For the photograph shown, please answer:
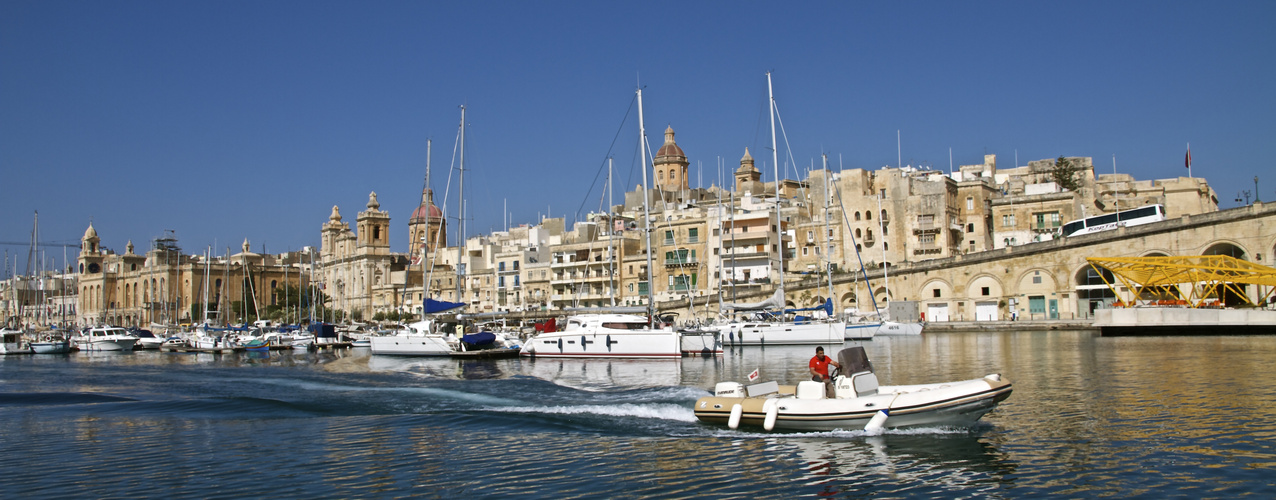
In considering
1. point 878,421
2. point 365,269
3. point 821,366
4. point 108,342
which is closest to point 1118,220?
point 821,366

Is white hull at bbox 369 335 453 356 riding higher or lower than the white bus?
lower

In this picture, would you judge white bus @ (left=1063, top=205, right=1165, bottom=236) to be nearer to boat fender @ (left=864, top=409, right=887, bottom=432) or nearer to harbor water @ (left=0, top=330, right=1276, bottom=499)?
harbor water @ (left=0, top=330, right=1276, bottom=499)

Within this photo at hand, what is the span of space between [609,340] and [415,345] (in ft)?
30.4

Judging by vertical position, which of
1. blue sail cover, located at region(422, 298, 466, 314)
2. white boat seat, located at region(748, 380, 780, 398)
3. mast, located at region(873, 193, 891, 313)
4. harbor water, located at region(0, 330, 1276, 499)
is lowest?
harbor water, located at region(0, 330, 1276, 499)

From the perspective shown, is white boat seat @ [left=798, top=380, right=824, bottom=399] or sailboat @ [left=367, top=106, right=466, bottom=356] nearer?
white boat seat @ [left=798, top=380, right=824, bottom=399]

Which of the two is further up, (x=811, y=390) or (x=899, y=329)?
(x=899, y=329)

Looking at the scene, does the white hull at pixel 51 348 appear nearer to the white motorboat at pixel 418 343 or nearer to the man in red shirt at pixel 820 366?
the white motorboat at pixel 418 343

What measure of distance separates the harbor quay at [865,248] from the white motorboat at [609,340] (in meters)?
9.35

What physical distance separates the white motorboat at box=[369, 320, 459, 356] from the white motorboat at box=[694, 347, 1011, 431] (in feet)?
76.1

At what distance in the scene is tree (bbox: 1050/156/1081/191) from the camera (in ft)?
238

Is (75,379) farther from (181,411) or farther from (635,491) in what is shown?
(635,491)

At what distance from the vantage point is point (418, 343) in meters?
38.8

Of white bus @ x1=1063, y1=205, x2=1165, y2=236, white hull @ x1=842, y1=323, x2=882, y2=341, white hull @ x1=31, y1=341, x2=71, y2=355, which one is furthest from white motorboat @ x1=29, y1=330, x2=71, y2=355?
white bus @ x1=1063, y1=205, x2=1165, y2=236

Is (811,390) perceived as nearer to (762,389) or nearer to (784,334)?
(762,389)
